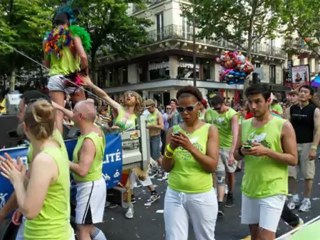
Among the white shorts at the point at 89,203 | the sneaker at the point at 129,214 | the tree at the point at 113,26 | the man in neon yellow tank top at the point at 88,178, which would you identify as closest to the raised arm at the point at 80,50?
the man in neon yellow tank top at the point at 88,178

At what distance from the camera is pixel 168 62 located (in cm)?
3700

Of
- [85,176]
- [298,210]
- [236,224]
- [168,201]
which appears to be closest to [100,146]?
[85,176]

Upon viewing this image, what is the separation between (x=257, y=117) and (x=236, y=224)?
98.3 inches

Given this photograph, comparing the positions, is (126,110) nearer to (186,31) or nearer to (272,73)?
(186,31)

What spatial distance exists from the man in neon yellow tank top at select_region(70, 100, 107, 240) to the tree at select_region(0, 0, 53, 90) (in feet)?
58.6

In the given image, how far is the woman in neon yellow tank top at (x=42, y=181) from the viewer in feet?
8.00

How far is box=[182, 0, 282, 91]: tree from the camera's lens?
28.6 m

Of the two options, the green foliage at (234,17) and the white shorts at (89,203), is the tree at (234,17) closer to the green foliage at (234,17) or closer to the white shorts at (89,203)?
the green foliage at (234,17)

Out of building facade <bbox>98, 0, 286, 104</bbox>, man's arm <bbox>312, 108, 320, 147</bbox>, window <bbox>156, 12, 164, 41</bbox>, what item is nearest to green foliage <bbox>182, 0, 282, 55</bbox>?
building facade <bbox>98, 0, 286, 104</bbox>

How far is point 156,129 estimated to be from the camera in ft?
34.5

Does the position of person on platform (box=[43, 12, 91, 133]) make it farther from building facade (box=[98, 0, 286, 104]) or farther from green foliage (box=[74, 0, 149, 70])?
building facade (box=[98, 0, 286, 104])

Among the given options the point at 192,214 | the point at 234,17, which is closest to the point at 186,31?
the point at 234,17

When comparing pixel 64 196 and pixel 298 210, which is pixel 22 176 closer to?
pixel 64 196

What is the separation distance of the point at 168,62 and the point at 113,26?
7359 millimetres
